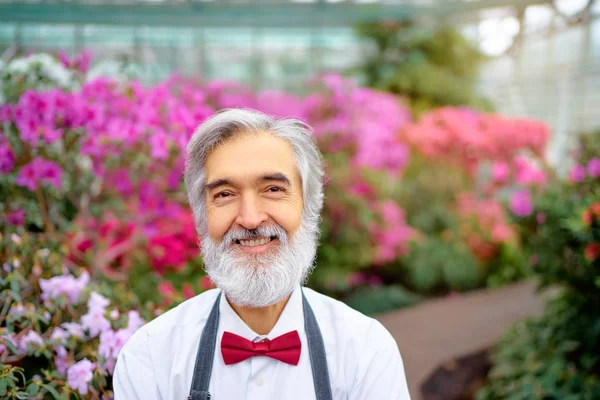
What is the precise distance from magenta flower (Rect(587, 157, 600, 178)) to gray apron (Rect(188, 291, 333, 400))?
7.87ft

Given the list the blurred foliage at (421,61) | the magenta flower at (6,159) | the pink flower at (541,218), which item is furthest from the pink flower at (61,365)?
the blurred foliage at (421,61)

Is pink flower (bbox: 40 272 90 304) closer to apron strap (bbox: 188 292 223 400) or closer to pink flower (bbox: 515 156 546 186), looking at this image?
apron strap (bbox: 188 292 223 400)

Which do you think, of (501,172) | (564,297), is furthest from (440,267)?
(564,297)

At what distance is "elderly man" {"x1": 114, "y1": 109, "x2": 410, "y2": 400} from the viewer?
4.45ft

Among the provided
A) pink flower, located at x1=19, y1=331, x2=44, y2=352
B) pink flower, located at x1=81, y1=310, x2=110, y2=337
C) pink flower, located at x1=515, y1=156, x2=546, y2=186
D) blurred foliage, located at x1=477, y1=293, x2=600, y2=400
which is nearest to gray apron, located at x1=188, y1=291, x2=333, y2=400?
pink flower, located at x1=81, y1=310, x2=110, y2=337

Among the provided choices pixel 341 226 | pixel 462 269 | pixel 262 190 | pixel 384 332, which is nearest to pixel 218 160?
pixel 262 190

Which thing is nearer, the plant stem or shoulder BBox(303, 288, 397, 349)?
shoulder BBox(303, 288, 397, 349)

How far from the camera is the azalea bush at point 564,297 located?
9.27ft

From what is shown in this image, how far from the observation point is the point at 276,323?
4.72ft

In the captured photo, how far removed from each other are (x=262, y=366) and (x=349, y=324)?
0.25 metres

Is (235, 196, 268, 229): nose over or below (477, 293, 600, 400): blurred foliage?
over

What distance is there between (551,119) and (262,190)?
9.48 metres

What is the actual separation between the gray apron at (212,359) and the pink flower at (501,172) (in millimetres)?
5614

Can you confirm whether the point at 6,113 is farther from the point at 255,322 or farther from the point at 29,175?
the point at 255,322
